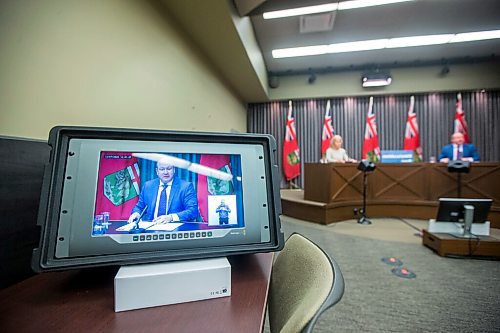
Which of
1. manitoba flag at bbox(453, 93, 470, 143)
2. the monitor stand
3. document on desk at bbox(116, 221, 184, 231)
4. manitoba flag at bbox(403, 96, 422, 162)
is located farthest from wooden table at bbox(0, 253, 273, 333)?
manitoba flag at bbox(453, 93, 470, 143)

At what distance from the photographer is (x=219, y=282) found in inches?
21.0

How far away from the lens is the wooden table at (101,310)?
16.6 inches

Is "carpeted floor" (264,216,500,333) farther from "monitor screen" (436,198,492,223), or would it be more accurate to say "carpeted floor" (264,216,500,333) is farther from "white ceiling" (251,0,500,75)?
"white ceiling" (251,0,500,75)

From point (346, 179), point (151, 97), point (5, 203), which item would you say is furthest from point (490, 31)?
point (5, 203)

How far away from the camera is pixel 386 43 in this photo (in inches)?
194

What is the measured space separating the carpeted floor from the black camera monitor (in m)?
1.18

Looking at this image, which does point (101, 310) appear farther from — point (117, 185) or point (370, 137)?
point (370, 137)

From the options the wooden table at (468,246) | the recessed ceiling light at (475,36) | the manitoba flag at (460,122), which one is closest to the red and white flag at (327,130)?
the recessed ceiling light at (475,36)

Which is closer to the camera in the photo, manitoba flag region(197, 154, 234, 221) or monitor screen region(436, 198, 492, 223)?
manitoba flag region(197, 154, 234, 221)

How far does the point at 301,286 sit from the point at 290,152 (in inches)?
249

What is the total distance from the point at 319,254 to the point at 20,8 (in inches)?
68.2

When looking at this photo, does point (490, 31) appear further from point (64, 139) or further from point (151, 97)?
point (64, 139)

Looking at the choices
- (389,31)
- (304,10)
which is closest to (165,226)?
(304,10)

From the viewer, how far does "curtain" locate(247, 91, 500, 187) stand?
19.6 ft
